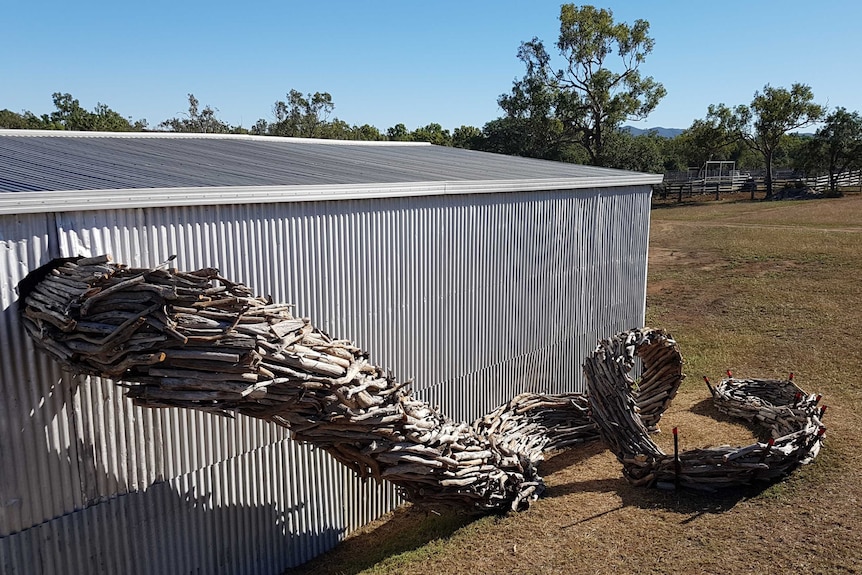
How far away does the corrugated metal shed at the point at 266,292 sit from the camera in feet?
18.3

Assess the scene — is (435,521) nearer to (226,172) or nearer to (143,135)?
(226,172)

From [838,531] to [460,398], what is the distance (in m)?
4.86

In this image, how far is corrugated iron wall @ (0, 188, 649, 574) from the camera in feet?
18.2

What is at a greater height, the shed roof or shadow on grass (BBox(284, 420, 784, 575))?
the shed roof

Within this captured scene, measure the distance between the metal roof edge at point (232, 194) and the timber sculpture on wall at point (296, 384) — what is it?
0.52 meters

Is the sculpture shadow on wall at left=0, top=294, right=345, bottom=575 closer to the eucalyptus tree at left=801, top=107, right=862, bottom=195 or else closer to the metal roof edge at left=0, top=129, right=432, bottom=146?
the metal roof edge at left=0, top=129, right=432, bottom=146

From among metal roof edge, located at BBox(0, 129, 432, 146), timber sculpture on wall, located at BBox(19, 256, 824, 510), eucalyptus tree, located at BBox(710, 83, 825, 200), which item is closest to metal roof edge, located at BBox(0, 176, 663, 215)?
timber sculpture on wall, located at BBox(19, 256, 824, 510)

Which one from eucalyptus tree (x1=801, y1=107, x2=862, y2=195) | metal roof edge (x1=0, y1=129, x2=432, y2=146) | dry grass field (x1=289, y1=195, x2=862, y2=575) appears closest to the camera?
dry grass field (x1=289, y1=195, x2=862, y2=575)

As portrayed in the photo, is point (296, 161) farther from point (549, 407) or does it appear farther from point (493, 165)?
point (549, 407)

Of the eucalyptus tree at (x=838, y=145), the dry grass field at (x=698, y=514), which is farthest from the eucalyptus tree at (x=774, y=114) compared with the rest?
the dry grass field at (x=698, y=514)

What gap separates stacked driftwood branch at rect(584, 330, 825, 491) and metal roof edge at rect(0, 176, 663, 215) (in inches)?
113

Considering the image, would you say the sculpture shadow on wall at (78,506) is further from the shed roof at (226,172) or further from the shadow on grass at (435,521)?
the shed roof at (226,172)

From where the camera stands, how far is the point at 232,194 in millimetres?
6648

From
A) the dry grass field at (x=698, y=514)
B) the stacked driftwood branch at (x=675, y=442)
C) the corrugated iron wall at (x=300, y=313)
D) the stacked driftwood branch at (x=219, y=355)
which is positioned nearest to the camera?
the stacked driftwood branch at (x=219, y=355)
